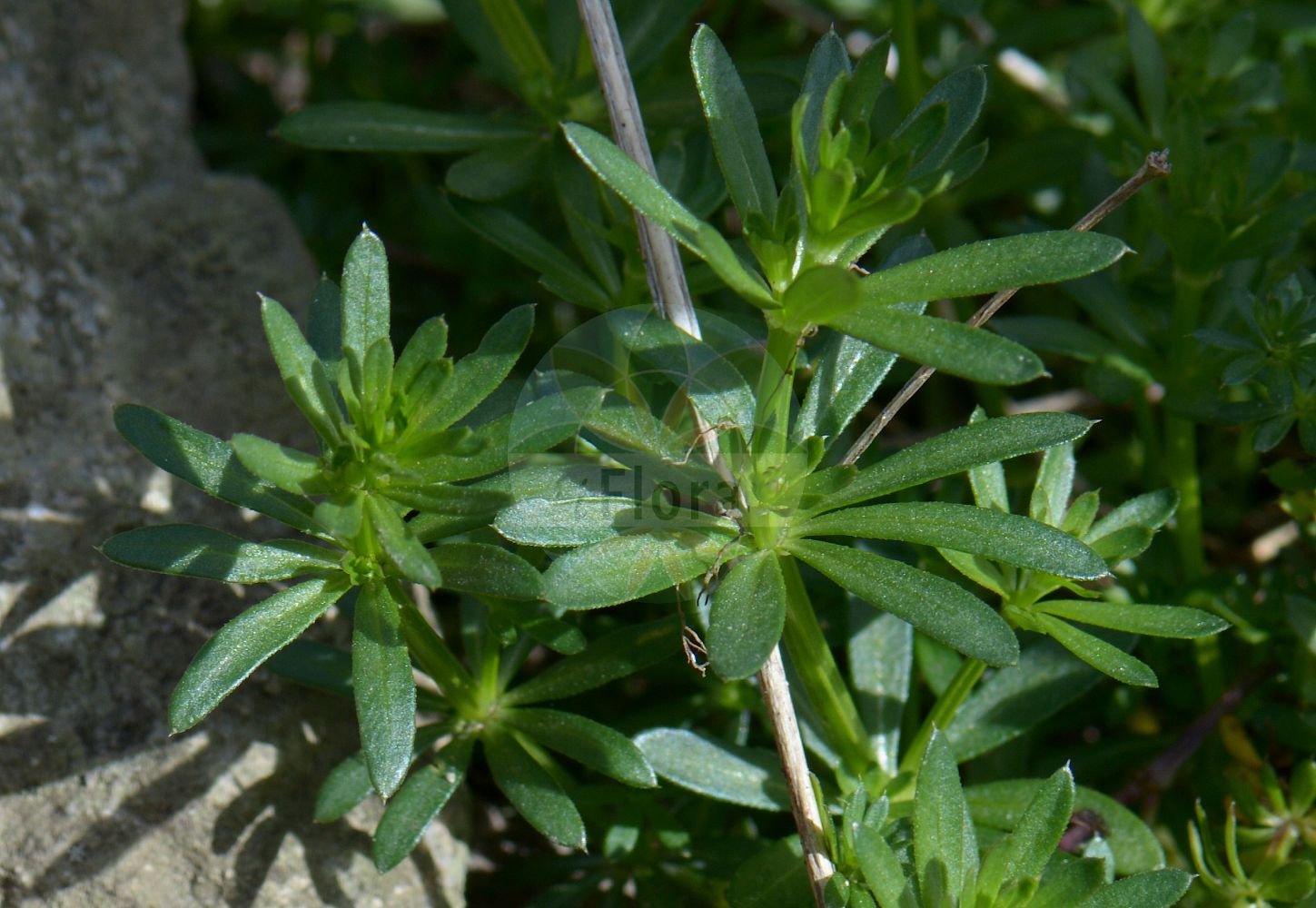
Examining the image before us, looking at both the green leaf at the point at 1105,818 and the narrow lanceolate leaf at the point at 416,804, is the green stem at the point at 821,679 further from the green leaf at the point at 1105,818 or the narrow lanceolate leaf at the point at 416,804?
the narrow lanceolate leaf at the point at 416,804

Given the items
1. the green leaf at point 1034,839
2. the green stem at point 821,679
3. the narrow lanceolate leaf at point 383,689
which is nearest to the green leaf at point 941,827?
the green leaf at point 1034,839

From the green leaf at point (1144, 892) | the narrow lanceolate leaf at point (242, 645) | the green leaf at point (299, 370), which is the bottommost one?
the green leaf at point (1144, 892)

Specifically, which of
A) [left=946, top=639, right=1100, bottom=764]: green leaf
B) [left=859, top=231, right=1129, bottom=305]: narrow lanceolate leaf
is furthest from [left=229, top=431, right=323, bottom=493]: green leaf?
[left=946, top=639, right=1100, bottom=764]: green leaf

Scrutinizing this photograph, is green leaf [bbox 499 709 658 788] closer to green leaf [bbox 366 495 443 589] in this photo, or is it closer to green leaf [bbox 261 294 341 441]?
green leaf [bbox 366 495 443 589]

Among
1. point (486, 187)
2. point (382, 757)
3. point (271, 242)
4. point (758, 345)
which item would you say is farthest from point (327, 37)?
point (382, 757)

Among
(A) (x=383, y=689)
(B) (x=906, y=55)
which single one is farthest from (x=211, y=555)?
(B) (x=906, y=55)

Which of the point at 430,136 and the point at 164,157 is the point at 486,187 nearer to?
the point at 430,136

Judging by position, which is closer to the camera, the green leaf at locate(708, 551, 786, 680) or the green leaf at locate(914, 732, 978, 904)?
the green leaf at locate(708, 551, 786, 680)

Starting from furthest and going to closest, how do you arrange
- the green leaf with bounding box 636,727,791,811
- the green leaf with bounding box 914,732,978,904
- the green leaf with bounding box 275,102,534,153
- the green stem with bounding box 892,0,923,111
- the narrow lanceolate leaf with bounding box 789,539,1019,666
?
the green stem with bounding box 892,0,923,111 → the green leaf with bounding box 275,102,534,153 → the green leaf with bounding box 636,727,791,811 → the green leaf with bounding box 914,732,978,904 → the narrow lanceolate leaf with bounding box 789,539,1019,666
